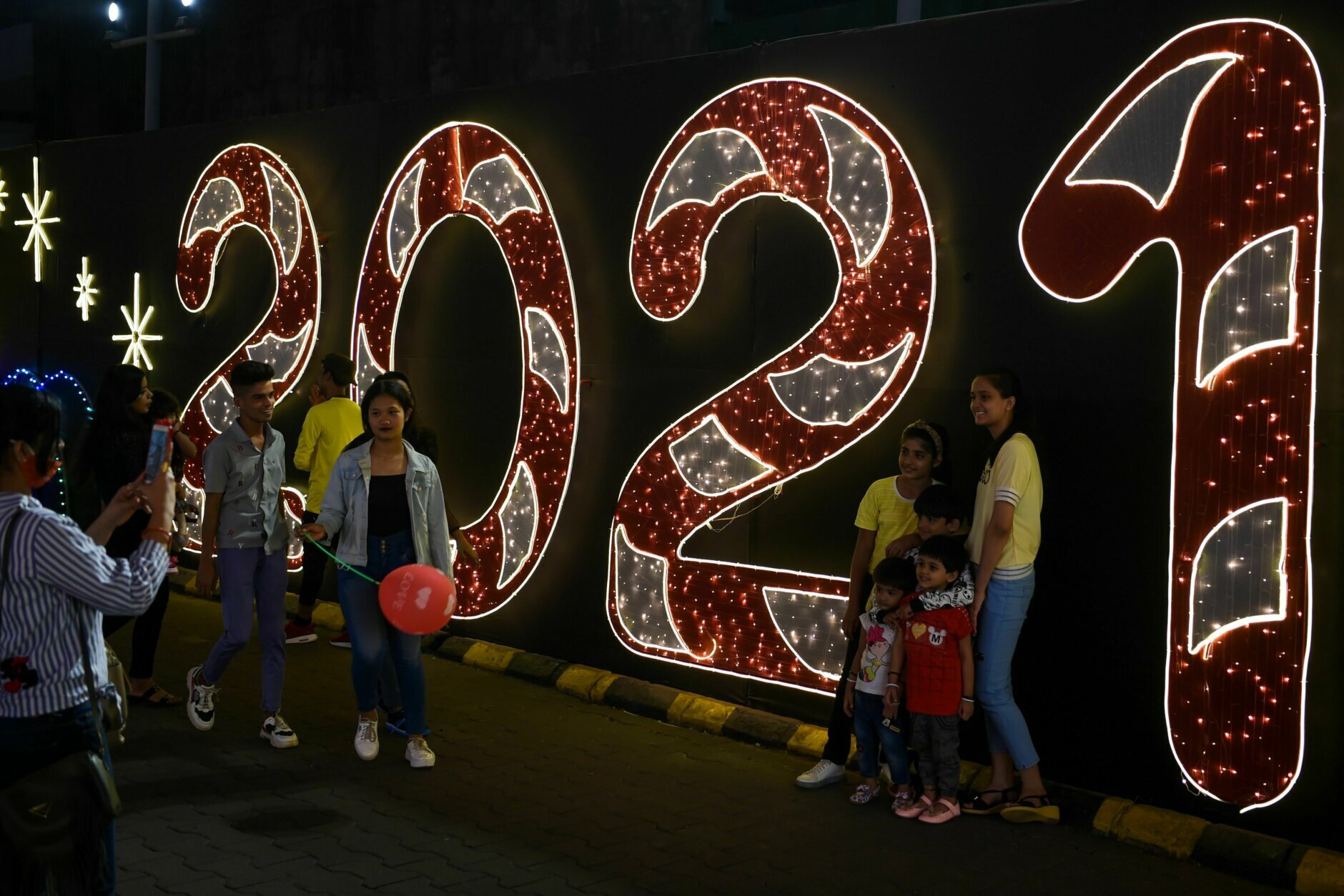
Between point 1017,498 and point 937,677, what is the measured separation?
2.87 feet

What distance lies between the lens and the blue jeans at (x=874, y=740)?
647 centimetres

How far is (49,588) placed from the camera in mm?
3906

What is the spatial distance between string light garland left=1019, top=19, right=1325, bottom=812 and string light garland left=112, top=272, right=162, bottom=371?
949 cm

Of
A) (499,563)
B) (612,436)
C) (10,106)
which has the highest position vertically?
(10,106)

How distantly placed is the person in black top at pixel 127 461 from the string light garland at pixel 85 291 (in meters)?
6.26

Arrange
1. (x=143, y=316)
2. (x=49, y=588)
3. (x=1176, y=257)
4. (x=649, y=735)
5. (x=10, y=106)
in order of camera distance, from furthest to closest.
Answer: (x=10, y=106)
(x=143, y=316)
(x=649, y=735)
(x=1176, y=257)
(x=49, y=588)

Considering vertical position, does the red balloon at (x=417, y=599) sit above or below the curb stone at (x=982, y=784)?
above

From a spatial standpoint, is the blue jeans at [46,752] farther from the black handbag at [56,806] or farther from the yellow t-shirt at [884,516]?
the yellow t-shirt at [884,516]

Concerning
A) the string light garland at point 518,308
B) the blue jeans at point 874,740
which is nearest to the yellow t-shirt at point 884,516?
the blue jeans at point 874,740

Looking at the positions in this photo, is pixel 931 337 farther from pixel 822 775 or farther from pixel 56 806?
pixel 56 806

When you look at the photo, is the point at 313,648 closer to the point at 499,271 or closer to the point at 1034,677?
the point at 499,271

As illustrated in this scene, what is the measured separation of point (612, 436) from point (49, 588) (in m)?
5.04

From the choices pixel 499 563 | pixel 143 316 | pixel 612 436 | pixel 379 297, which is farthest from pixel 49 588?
pixel 143 316

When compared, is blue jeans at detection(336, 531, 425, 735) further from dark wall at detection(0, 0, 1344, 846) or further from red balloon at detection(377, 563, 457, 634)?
dark wall at detection(0, 0, 1344, 846)
